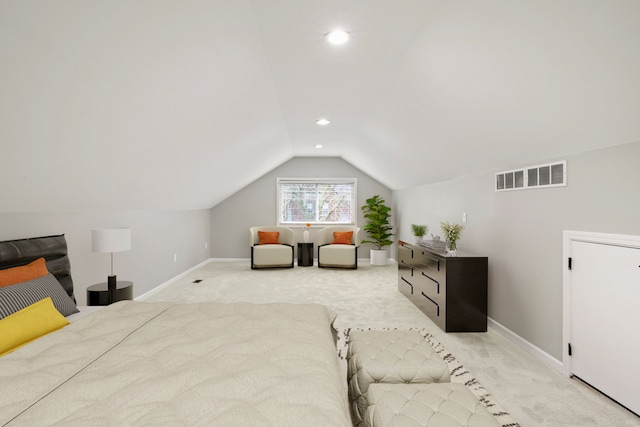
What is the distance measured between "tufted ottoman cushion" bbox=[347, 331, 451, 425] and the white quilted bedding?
261mm

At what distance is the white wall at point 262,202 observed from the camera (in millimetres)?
7684

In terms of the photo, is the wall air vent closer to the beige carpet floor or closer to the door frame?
the door frame

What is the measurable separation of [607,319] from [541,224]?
0.84 meters

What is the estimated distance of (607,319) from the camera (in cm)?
213

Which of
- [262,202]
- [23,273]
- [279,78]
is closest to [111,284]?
[23,273]

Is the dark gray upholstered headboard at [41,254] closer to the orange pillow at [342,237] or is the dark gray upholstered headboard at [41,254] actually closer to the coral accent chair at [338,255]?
the coral accent chair at [338,255]

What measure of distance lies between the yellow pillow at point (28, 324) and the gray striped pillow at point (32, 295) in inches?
3.6

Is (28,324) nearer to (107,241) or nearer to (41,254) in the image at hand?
(41,254)

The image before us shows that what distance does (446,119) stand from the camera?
9.84 ft

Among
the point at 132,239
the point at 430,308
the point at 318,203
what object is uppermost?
the point at 318,203

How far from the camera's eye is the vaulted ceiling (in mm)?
1563

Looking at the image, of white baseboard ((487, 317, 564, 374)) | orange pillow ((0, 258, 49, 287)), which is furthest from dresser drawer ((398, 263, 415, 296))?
orange pillow ((0, 258, 49, 287))

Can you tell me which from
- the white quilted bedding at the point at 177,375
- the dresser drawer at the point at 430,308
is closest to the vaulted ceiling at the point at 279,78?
the white quilted bedding at the point at 177,375

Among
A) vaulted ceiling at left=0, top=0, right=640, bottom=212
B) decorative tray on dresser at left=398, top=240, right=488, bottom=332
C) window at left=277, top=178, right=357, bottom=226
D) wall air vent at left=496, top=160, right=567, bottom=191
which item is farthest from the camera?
window at left=277, top=178, right=357, bottom=226
